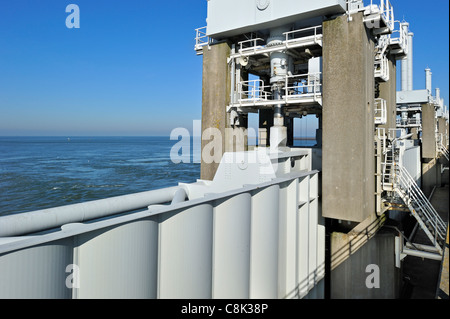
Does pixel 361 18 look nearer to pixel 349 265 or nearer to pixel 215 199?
pixel 215 199

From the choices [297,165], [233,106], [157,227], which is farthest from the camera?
[233,106]

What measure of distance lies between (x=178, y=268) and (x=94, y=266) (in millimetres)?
1499

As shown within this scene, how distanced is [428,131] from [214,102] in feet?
78.3

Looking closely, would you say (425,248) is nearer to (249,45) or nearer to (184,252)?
(184,252)

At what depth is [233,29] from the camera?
36.9 ft

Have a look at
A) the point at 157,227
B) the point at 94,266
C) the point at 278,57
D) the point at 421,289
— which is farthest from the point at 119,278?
the point at 421,289

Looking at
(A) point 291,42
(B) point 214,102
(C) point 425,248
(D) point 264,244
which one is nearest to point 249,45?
(A) point 291,42

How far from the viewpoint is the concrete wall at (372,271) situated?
1008 cm

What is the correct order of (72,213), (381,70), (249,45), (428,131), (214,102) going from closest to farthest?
(72,213)
(381,70)
(214,102)
(249,45)
(428,131)

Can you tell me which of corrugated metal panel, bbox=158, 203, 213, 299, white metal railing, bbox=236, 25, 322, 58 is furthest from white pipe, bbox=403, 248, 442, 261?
corrugated metal panel, bbox=158, 203, 213, 299

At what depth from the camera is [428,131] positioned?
2595 cm

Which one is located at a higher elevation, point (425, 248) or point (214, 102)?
point (214, 102)

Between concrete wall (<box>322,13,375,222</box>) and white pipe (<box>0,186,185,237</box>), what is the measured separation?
16.5 feet
